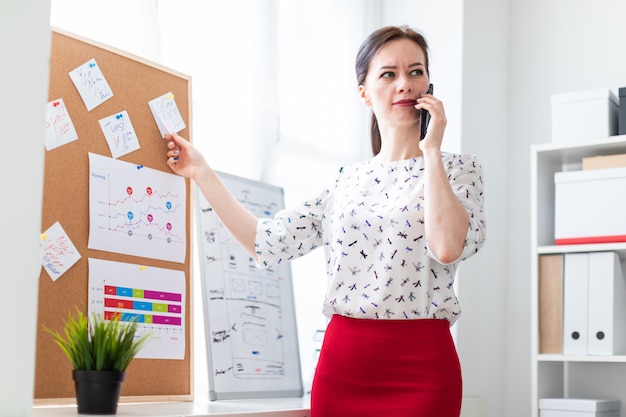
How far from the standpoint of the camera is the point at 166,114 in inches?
94.3

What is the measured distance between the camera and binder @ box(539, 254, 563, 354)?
2.98 m

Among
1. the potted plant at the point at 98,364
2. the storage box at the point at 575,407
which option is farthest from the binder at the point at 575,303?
the potted plant at the point at 98,364

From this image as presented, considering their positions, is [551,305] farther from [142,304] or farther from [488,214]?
[142,304]

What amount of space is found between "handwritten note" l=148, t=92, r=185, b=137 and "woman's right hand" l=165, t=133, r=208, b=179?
33 millimetres

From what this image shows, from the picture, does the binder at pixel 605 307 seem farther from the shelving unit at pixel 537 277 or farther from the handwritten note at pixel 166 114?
the handwritten note at pixel 166 114

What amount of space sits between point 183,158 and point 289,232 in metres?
0.39

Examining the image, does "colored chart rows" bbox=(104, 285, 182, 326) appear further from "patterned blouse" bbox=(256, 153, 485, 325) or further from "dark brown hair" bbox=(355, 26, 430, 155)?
"dark brown hair" bbox=(355, 26, 430, 155)

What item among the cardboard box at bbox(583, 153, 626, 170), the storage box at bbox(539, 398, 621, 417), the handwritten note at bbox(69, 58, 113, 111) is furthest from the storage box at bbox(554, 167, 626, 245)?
the handwritten note at bbox(69, 58, 113, 111)

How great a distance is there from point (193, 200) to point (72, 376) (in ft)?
2.26

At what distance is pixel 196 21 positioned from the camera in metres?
2.86

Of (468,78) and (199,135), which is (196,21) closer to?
(199,135)

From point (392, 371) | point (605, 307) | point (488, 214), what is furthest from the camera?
point (488, 214)

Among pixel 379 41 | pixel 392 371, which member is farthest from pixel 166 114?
pixel 392 371

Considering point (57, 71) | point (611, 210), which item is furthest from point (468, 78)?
point (57, 71)
